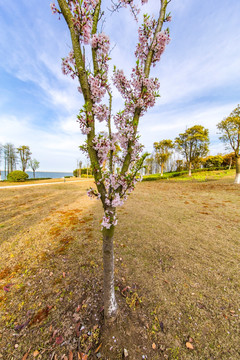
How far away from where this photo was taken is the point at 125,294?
9.86 ft

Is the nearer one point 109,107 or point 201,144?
point 109,107

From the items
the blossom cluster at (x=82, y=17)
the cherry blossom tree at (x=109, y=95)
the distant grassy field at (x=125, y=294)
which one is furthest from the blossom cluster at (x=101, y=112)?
the distant grassy field at (x=125, y=294)

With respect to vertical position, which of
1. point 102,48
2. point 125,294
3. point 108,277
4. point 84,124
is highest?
point 102,48

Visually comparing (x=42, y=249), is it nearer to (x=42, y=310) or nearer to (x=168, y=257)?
(x=42, y=310)

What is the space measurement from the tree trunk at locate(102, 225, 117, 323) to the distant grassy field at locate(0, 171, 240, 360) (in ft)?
0.65

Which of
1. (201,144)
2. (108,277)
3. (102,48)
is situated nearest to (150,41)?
(102,48)

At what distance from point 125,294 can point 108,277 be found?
1.05m

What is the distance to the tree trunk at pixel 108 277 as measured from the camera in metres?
2.29

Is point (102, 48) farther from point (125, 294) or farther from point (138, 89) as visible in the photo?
point (125, 294)

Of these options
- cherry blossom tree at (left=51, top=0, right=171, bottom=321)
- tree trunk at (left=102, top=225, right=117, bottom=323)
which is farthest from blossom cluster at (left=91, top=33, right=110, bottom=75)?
tree trunk at (left=102, top=225, right=117, bottom=323)

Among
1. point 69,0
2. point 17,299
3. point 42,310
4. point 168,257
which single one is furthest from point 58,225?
point 69,0

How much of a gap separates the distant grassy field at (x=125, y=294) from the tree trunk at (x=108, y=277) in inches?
7.8

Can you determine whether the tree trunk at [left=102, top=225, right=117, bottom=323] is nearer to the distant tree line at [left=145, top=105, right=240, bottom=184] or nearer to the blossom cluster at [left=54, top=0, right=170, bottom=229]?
the blossom cluster at [left=54, top=0, right=170, bottom=229]

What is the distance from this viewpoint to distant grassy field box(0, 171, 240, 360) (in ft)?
7.16
